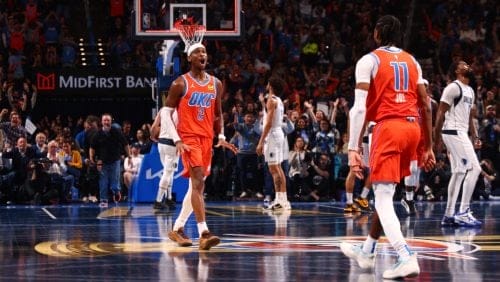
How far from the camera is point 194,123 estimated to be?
447 inches

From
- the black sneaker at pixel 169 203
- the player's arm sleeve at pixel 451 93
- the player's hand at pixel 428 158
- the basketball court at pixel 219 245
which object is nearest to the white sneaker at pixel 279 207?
the basketball court at pixel 219 245

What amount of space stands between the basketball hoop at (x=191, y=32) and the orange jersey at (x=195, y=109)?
6106mm

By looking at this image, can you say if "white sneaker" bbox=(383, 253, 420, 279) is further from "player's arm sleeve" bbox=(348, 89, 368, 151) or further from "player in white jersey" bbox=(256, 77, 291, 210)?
"player in white jersey" bbox=(256, 77, 291, 210)

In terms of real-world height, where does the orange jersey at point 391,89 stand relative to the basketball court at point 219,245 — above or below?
above

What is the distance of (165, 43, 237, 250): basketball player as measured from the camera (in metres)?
11.1

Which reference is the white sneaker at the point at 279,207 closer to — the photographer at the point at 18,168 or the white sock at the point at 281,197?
the white sock at the point at 281,197

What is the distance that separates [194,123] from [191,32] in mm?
6966

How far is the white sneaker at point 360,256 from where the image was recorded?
30.0 ft

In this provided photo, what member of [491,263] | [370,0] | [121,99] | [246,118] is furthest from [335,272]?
[370,0]

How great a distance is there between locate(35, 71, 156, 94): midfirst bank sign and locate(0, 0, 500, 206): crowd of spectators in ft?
1.21

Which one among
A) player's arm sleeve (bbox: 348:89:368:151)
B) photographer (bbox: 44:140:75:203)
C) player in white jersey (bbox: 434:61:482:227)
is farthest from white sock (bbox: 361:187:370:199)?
player's arm sleeve (bbox: 348:89:368:151)

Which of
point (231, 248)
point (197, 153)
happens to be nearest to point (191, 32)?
point (197, 153)

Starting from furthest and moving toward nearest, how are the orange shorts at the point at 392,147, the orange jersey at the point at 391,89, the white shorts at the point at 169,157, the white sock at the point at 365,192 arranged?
the white shorts at the point at 169,157 → the white sock at the point at 365,192 → the orange jersey at the point at 391,89 → the orange shorts at the point at 392,147

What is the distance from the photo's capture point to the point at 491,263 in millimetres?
9602
